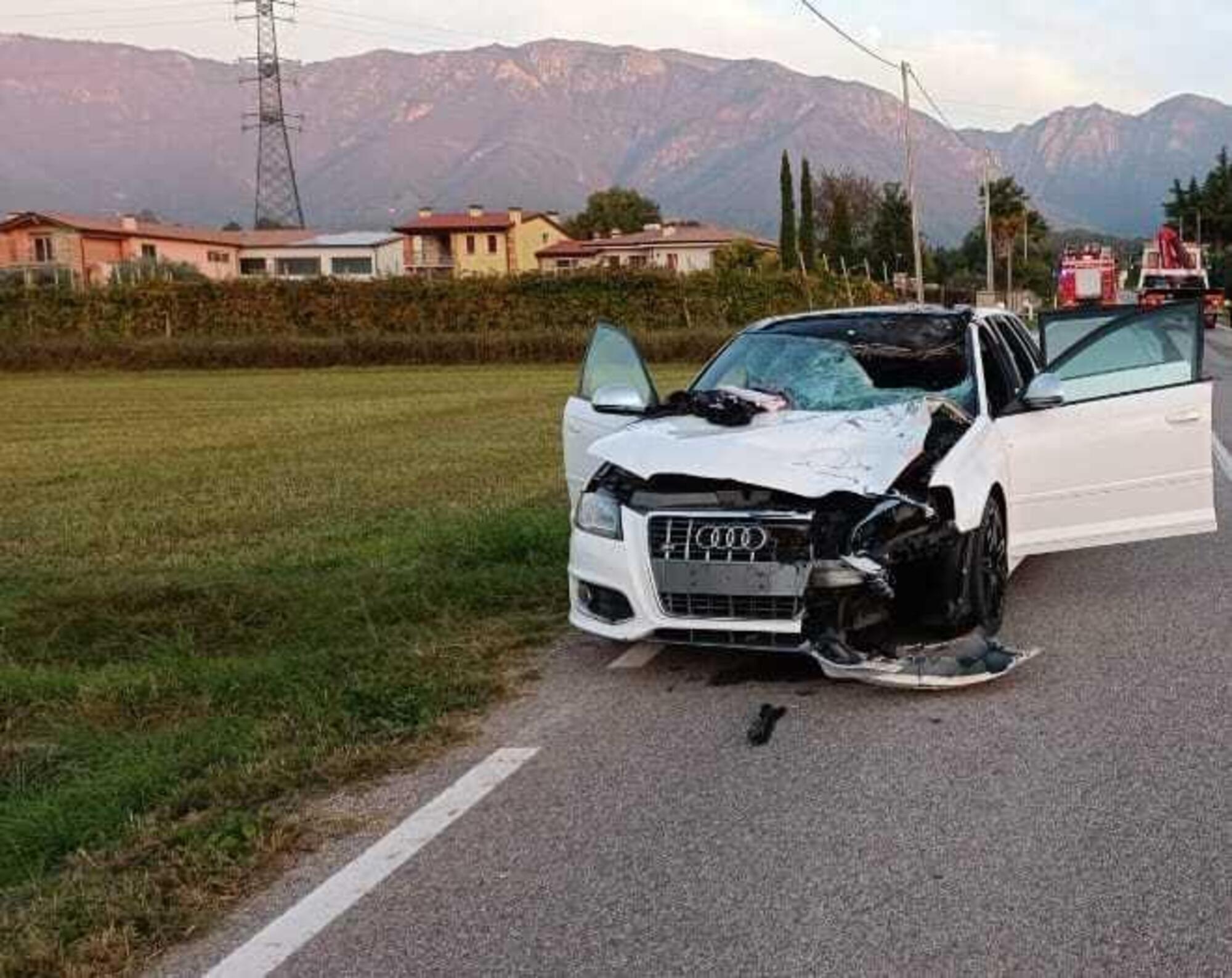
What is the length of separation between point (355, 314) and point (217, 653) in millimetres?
45146

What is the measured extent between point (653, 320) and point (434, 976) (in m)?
46.4

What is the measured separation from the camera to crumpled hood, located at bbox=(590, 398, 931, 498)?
19.1 feet

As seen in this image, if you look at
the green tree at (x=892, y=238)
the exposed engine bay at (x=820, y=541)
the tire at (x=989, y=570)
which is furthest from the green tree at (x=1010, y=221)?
the exposed engine bay at (x=820, y=541)

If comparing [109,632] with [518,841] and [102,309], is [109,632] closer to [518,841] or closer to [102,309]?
[518,841]

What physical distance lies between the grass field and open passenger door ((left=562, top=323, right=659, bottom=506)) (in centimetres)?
85

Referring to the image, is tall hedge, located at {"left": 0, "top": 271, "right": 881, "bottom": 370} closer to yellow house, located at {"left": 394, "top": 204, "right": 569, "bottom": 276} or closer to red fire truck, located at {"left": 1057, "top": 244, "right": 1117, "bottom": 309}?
red fire truck, located at {"left": 1057, "top": 244, "right": 1117, "bottom": 309}

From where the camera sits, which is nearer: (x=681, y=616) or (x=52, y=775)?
(x=52, y=775)

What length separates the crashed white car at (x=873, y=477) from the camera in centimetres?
573

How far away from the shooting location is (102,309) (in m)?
51.0

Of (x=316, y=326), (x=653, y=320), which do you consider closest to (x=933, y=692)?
(x=653, y=320)

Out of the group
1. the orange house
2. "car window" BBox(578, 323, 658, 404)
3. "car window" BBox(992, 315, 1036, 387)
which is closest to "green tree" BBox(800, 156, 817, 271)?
the orange house

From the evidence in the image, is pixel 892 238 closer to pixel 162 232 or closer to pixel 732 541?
pixel 162 232

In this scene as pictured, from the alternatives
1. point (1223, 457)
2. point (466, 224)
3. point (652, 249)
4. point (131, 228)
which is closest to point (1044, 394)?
point (1223, 457)

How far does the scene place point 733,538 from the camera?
5.71 meters
